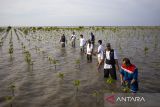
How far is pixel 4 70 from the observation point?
11430 mm

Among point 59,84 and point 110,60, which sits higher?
point 110,60

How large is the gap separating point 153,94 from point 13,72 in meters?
7.02

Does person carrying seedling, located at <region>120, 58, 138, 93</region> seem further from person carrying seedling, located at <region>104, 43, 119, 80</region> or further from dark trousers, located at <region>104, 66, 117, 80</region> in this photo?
dark trousers, located at <region>104, 66, 117, 80</region>

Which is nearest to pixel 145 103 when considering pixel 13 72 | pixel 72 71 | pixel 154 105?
pixel 154 105

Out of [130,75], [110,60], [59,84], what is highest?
[110,60]

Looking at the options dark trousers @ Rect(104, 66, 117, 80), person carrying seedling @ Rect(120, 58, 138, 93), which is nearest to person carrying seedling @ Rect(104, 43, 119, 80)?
dark trousers @ Rect(104, 66, 117, 80)

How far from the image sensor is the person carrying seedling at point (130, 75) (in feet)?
20.1

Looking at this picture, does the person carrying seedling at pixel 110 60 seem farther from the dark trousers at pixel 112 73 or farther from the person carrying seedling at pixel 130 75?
the person carrying seedling at pixel 130 75

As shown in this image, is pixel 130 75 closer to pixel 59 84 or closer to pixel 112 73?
pixel 112 73

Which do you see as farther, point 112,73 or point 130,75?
point 112,73

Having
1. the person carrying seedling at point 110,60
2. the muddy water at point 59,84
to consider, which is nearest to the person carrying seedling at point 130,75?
the muddy water at point 59,84

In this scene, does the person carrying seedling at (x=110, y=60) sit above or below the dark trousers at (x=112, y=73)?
above

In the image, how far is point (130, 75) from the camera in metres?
6.26

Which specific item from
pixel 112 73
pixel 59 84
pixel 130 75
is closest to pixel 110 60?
pixel 112 73
